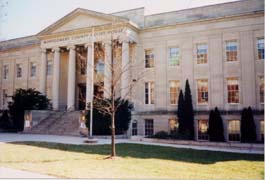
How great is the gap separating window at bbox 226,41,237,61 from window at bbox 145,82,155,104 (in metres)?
7.62

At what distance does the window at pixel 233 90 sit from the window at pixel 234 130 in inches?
76.1

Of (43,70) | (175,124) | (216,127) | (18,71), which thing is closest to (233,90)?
(216,127)

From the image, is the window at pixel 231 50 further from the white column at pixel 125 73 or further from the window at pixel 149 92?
the white column at pixel 125 73

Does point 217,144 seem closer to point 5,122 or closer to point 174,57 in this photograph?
point 174,57

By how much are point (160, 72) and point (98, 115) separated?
7666mm

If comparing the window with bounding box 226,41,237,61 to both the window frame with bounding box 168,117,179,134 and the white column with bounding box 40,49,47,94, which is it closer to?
the window frame with bounding box 168,117,179,134

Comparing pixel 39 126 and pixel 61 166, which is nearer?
pixel 61 166

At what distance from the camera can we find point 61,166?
10.4 meters

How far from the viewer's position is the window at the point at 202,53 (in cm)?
2675

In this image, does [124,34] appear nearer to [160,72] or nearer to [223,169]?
[160,72]

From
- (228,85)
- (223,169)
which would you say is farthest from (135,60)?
(223,169)

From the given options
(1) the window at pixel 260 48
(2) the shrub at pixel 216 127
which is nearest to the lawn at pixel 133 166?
(2) the shrub at pixel 216 127

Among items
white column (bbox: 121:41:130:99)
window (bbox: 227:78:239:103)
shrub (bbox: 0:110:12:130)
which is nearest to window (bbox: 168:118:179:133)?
white column (bbox: 121:41:130:99)

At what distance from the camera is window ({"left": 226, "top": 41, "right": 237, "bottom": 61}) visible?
2553 centimetres
